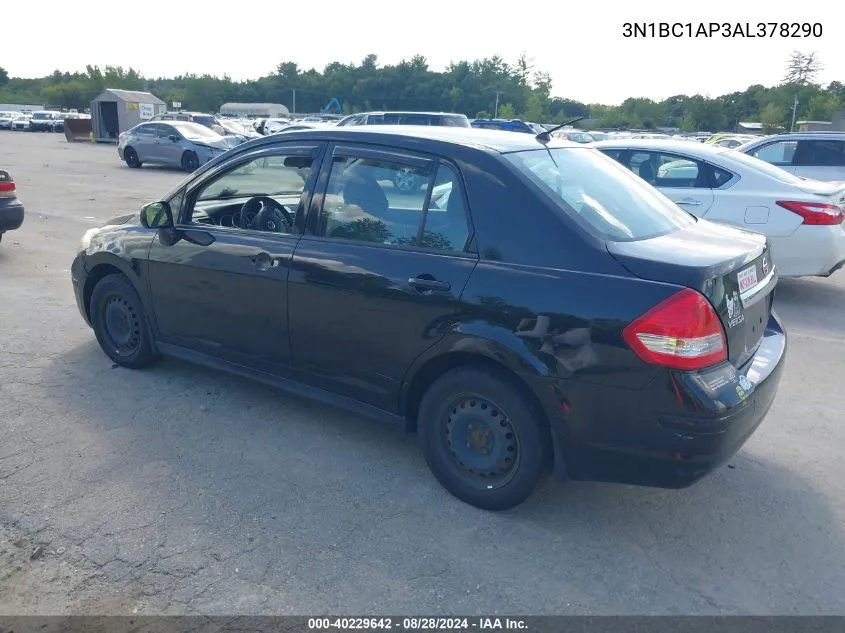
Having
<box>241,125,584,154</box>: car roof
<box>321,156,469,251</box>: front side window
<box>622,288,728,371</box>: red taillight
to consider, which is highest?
<box>241,125,584,154</box>: car roof

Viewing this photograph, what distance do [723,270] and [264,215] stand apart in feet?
9.00

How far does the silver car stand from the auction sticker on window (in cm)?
2145

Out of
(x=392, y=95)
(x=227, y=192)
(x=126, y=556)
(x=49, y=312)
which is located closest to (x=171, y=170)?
(x=49, y=312)

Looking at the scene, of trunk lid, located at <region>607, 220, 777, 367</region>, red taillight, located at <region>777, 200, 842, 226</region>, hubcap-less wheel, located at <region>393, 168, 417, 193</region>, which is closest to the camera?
trunk lid, located at <region>607, 220, 777, 367</region>

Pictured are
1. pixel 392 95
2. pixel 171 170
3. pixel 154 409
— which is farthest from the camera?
pixel 392 95

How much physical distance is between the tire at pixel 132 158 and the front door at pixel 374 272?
22685mm

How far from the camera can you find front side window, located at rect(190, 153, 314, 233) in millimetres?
4062

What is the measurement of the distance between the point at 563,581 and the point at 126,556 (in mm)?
1896

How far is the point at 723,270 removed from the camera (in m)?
3.00

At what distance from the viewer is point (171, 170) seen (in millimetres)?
23703

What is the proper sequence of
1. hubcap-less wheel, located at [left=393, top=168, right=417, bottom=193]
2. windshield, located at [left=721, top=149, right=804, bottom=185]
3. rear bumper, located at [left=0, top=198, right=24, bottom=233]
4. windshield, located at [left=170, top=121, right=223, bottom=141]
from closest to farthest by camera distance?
hubcap-less wheel, located at [left=393, top=168, right=417, bottom=193] < windshield, located at [left=721, top=149, right=804, bottom=185] < rear bumper, located at [left=0, top=198, right=24, bottom=233] < windshield, located at [left=170, top=121, right=223, bottom=141]

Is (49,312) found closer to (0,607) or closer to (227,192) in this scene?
(227,192)

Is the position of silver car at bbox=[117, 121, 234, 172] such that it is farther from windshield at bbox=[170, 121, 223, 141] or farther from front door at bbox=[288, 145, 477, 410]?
front door at bbox=[288, 145, 477, 410]

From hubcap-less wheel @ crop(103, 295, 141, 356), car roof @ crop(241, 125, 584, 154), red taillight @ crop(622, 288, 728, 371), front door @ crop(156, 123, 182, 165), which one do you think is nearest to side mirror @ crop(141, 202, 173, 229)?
hubcap-less wheel @ crop(103, 295, 141, 356)
